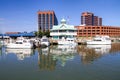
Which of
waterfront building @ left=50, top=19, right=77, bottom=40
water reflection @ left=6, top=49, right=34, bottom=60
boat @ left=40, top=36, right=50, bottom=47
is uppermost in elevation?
waterfront building @ left=50, top=19, right=77, bottom=40

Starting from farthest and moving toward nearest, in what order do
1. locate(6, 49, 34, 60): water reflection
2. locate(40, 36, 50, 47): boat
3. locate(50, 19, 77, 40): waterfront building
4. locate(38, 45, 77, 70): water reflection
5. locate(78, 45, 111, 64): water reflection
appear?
locate(50, 19, 77, 40): waterfront building < locate(40, 36, 50, 47): boat < locate(6, 49, 34, 60): water reflection < locate(78, 45, 111, 64): water reflection < locate(38, 45, 77, 70): water reflection

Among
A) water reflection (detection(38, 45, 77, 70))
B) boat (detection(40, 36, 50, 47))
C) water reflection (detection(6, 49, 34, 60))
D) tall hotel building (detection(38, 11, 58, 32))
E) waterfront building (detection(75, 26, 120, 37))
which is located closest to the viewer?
water reflection (detection(38, 45, 77, 70))

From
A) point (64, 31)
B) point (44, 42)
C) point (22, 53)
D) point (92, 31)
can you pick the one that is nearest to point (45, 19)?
point (92, 31)

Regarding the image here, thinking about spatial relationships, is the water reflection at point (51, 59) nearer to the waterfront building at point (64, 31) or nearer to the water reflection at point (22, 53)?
the water reflection at point (22, 53)

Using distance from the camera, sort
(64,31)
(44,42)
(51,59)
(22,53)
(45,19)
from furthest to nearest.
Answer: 1. (45,19)
2. (64,31)
3. (44,42)
4. (22,53)
5. (51,59)

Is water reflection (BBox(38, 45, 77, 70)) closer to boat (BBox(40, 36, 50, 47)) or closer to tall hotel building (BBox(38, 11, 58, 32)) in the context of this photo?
boat (BBox(40, 36, 50, 47))

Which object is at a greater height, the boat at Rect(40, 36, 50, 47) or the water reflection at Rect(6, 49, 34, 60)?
the boat at Rect(40, 36, 50, 47)

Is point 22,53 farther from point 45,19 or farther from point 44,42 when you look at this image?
point 45,19

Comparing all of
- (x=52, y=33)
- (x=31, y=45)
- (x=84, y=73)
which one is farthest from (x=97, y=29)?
(x=84, y=73)

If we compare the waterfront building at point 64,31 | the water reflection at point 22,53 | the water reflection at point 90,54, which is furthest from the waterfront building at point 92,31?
the water reflection at point 22,53

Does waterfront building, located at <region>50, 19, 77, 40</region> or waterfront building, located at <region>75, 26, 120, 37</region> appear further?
waterfront building, located at <region>75, 26, 120, 37</region>

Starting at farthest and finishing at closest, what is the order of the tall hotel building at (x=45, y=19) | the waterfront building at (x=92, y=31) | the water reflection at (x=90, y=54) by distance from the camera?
the tall hotel building at (x=45, y=19)
the waterfront building at (x=92, y=31)
the water reflection at (x=90, y=54)

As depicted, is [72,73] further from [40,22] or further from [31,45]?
[40,22]

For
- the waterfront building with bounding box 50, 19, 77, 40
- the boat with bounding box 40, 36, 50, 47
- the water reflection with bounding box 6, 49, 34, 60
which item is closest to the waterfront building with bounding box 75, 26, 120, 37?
the waterfront building with bounding box 50, 19, 77, 40
